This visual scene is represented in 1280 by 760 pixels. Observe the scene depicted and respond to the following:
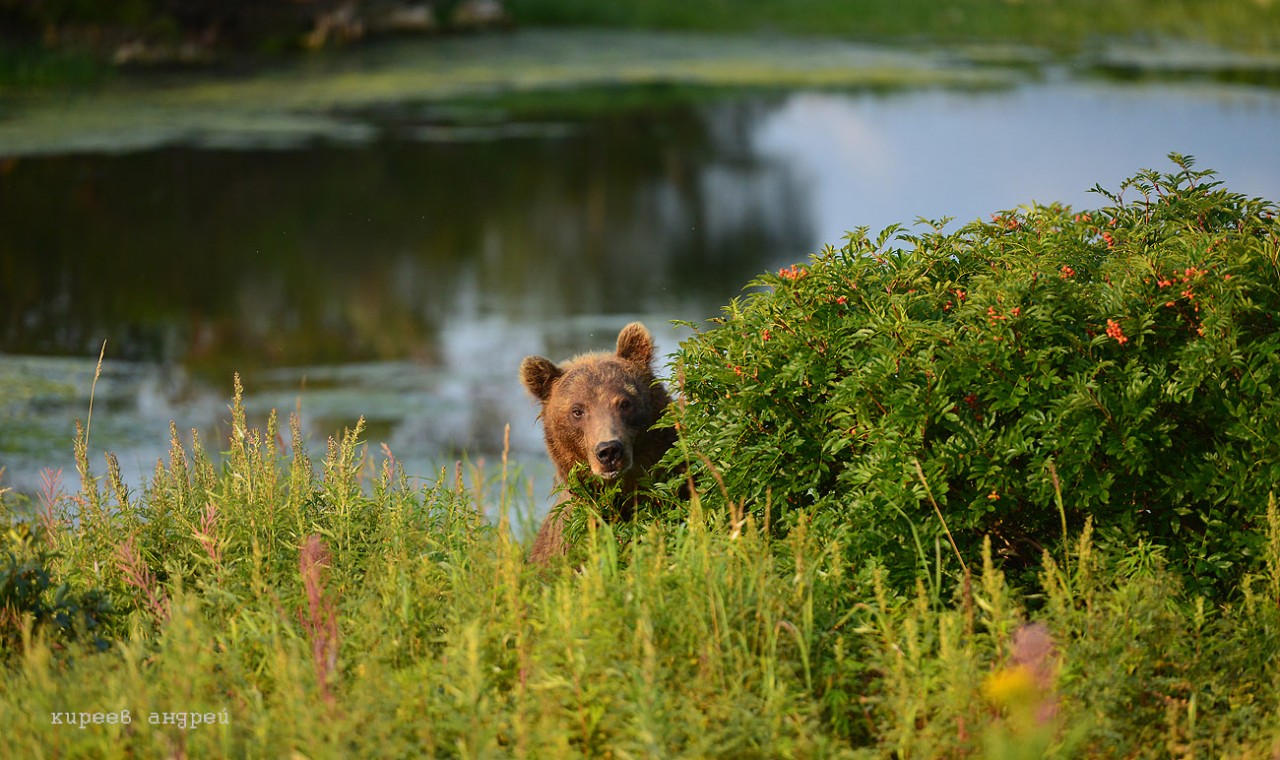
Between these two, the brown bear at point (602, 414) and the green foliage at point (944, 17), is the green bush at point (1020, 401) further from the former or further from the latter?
the green foliage at point (944, 17)

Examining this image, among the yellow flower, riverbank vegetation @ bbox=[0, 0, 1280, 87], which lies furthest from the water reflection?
riverbank vegetation @ bbox=[0, 0, 1280, 87]

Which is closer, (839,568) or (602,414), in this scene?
(839,568)

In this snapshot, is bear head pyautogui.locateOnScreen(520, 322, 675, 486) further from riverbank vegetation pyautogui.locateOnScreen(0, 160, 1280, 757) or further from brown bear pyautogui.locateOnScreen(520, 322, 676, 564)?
riverbank vegetation pyautogui.locateOnScreen(0, 160, 1280, 757)

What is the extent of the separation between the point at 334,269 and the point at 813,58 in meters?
19.8

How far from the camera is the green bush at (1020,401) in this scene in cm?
479

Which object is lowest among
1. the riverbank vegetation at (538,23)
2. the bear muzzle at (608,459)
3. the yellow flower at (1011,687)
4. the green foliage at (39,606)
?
the yellow flower at (1011,687)

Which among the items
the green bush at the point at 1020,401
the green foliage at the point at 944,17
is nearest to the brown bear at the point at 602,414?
the green bush at the point at 1020,401

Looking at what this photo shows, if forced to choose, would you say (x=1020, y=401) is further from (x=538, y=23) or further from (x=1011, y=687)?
(x=538, y=23)

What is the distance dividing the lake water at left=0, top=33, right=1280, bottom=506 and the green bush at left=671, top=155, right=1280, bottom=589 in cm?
228

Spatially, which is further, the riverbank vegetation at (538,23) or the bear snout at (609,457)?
the riverbank vegetation at (538,23)

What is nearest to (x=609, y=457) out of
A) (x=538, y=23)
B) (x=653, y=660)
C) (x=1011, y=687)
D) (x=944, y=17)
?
(x=653, y=660)

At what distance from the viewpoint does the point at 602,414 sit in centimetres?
632

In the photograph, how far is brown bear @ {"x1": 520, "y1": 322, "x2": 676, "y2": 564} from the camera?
617 centimetres

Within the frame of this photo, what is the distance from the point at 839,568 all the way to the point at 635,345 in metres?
2.25
